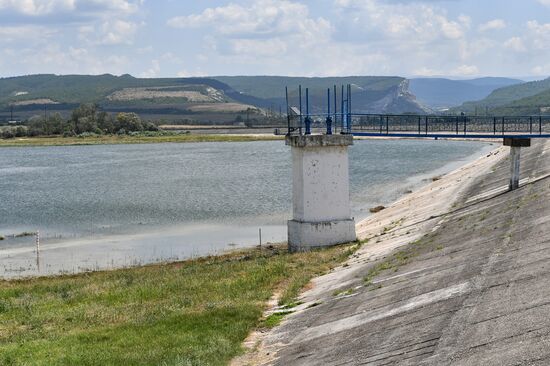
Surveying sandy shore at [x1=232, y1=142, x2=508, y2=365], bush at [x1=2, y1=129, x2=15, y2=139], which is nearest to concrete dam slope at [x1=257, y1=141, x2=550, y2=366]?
sandy shore at [x1=232, y1=142, x2=508, y2=365]

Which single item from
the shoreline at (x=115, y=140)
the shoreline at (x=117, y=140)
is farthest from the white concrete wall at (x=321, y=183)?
the shoreline at (x=115, y=140)

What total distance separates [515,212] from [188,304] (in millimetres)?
11412

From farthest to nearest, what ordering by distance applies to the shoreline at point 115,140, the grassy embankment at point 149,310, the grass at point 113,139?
the grass at point 113,139, the shoreline at point 115,140, the grassy embankment at point 149,310

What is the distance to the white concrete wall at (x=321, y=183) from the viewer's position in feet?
112

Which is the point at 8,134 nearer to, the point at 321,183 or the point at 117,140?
the point at 117,140

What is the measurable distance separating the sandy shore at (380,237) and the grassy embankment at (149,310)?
0.51m

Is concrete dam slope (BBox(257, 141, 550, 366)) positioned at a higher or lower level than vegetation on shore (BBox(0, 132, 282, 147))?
higher

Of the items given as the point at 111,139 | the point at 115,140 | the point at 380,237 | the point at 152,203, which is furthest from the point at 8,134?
the point at 380,237

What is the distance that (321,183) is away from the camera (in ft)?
112

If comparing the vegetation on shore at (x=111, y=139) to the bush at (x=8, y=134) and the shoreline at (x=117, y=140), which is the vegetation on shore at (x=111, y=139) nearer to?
the shoreline at (x=117, y=140)

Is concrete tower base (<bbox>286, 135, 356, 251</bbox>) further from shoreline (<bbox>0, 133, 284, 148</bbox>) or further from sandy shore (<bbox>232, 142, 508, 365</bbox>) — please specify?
shoreline (<bbox>0, 133, 284, 148</bbox>)

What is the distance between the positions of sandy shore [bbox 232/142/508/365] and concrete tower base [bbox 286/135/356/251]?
5.44ft

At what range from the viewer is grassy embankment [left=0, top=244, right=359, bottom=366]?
714 inches

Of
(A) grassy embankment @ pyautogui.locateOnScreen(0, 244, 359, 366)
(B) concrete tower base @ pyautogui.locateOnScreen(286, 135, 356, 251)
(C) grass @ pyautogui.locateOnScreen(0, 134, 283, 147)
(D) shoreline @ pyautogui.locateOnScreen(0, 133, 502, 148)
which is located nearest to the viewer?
(A) grassy embankment @ pyautogui.locateOnScreen(0, 244, 359, 366)
